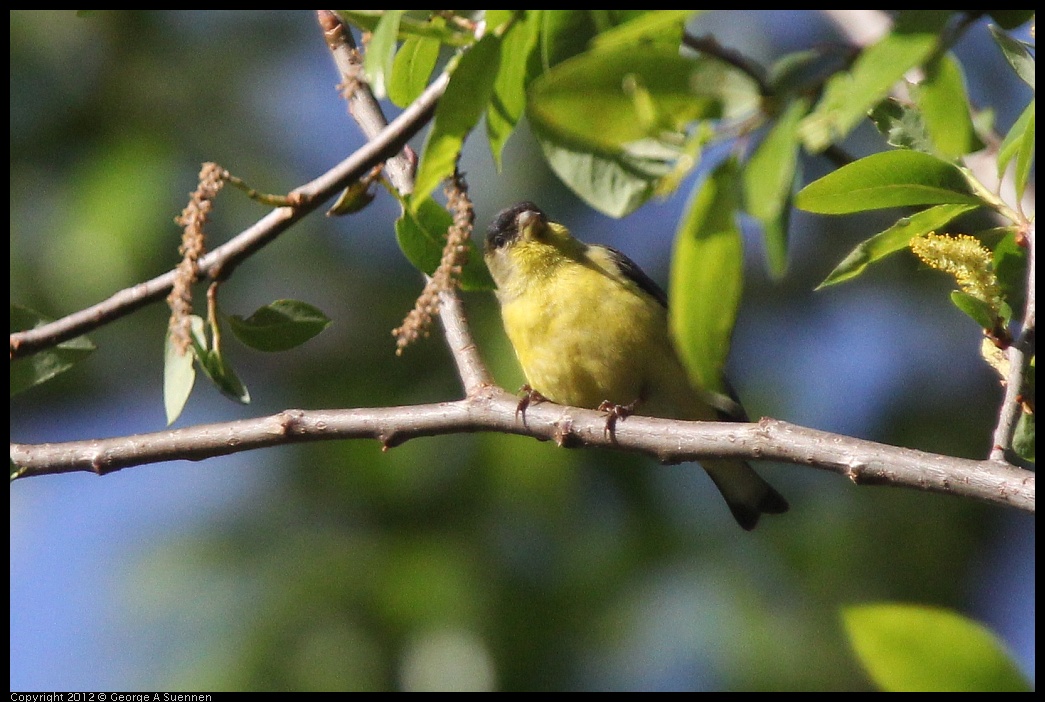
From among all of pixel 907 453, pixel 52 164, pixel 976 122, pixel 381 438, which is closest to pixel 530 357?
pixel 381 438

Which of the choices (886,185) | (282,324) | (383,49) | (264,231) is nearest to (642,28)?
(383,49)

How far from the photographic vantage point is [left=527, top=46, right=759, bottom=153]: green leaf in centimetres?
126

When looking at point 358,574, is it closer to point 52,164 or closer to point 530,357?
point 530,357

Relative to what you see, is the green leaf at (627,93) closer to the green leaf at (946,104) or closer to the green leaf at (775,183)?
the green leaf at (775,183)

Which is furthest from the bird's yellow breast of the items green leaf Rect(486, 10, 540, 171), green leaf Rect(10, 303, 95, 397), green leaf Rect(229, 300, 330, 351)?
green leaf Rect(486, 10, 540, 171)

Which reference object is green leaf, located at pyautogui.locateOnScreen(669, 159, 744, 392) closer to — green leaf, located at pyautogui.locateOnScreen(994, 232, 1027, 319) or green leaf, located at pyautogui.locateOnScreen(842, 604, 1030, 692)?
green leaf, located at pyautogui.locateOnScreen(842, 604, 1030, 692)

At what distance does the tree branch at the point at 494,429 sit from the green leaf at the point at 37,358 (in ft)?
1.20

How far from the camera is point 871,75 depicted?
126 cm

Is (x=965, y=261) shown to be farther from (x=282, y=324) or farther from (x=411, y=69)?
(x=282, y=324)

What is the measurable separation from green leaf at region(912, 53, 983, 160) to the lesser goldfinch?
3.26 meters

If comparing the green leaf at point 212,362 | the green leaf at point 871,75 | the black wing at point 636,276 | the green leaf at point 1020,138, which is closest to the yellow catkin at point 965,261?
the green leaf at point 1020,138

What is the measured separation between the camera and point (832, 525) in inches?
290

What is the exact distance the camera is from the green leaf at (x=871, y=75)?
1233 millimetres

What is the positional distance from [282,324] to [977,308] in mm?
1516
